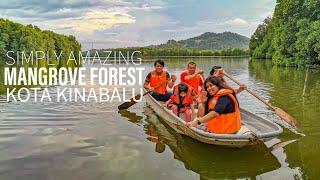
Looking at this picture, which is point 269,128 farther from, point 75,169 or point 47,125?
point 47,125

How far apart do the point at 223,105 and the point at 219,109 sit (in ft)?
0.40

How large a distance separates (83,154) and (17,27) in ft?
258

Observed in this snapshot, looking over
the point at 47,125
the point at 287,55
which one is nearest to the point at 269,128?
the point at 47,125

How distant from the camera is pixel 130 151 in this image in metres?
9.95

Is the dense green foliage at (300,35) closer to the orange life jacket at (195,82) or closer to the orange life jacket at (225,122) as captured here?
the orange life jacket at (195,82)

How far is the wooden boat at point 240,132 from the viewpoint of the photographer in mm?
8789

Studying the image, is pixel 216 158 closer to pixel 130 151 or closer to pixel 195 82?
pixel 130 151

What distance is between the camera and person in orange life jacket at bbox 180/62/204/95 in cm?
1275

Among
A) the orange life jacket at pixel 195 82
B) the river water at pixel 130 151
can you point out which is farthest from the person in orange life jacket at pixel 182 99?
the orange life jacket at pixel 195 82

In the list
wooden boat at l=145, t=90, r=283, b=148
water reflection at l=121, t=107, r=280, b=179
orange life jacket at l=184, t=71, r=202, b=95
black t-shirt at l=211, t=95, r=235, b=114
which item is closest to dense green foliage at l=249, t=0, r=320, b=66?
orange life jacket at l=184, t=71, r=202, b=95

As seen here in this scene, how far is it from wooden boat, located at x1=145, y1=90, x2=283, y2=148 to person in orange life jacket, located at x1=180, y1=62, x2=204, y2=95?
3.85 feet

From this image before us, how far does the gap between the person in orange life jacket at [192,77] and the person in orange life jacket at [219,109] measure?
3.19 meters

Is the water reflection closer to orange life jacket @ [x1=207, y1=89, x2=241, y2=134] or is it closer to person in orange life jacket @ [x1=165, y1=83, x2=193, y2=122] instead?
orange life jacket @ [x1=207, y1=89, x2=241, y2=134]

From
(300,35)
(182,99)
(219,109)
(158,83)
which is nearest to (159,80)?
(158,83)
